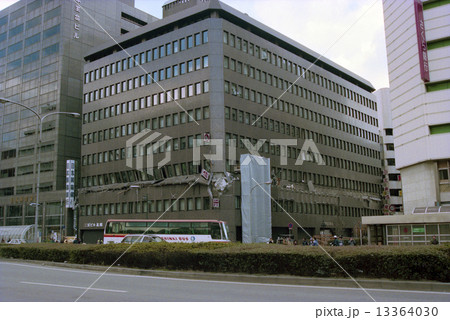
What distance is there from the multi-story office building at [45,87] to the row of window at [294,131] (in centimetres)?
3061

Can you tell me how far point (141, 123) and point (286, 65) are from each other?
22550 mm

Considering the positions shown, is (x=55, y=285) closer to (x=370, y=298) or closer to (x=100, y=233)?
(x=370, y=298)

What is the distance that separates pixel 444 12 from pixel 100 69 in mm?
49749

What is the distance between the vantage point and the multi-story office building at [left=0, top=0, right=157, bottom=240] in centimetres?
7325

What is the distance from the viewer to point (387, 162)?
9519 cm

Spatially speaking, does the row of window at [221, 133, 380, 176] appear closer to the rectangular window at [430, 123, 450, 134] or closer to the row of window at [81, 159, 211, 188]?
the row of window at [81, 159, 211, 188]

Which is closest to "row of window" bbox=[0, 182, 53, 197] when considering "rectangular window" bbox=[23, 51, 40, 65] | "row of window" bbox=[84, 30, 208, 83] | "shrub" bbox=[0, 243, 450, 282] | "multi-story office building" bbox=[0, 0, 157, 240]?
"multi-story office building" bbox=[0, 0, 157, 240]

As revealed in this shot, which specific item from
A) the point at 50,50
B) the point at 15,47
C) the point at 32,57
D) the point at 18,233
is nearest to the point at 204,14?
the point at 50,50

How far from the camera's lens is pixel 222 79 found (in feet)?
183

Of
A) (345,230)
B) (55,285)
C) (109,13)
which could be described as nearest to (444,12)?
(55,285)

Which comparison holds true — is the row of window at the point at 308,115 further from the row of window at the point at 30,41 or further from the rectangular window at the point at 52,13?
the row of window at the point at 30,41

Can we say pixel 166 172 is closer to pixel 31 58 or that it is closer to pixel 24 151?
pixel 24 151

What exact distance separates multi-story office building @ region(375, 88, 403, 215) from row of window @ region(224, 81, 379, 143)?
707 cm

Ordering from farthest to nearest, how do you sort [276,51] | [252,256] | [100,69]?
1. [100,69]
2. [276,51]
3. [252,256]
